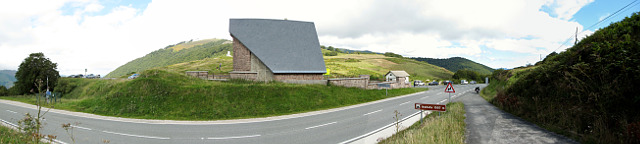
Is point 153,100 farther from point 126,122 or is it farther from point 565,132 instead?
point 565,132

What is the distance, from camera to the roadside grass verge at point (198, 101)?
15492 millimetres

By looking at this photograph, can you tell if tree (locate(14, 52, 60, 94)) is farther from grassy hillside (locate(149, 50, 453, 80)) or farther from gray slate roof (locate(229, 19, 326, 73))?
gray slate roof (locate(229, 19, 326, 73))

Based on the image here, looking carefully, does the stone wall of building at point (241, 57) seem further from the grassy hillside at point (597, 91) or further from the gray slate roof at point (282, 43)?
the grassy hillside at point (597, 91)

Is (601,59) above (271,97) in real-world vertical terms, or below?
above

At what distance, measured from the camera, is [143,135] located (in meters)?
10.7

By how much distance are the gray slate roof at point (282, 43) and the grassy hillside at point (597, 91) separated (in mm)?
16602

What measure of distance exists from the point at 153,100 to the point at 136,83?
3.66m

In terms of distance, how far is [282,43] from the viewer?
25.9 metres

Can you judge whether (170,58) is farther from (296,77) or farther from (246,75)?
(296,77)

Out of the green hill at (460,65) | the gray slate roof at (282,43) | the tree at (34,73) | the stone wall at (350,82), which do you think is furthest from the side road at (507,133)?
the green hill at (460,65)

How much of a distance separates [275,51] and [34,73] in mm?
44159

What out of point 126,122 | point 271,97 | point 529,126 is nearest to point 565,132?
point 529,126

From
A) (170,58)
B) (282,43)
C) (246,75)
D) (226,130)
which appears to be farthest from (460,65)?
(170,58)

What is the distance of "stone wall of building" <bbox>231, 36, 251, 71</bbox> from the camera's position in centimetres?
2502
